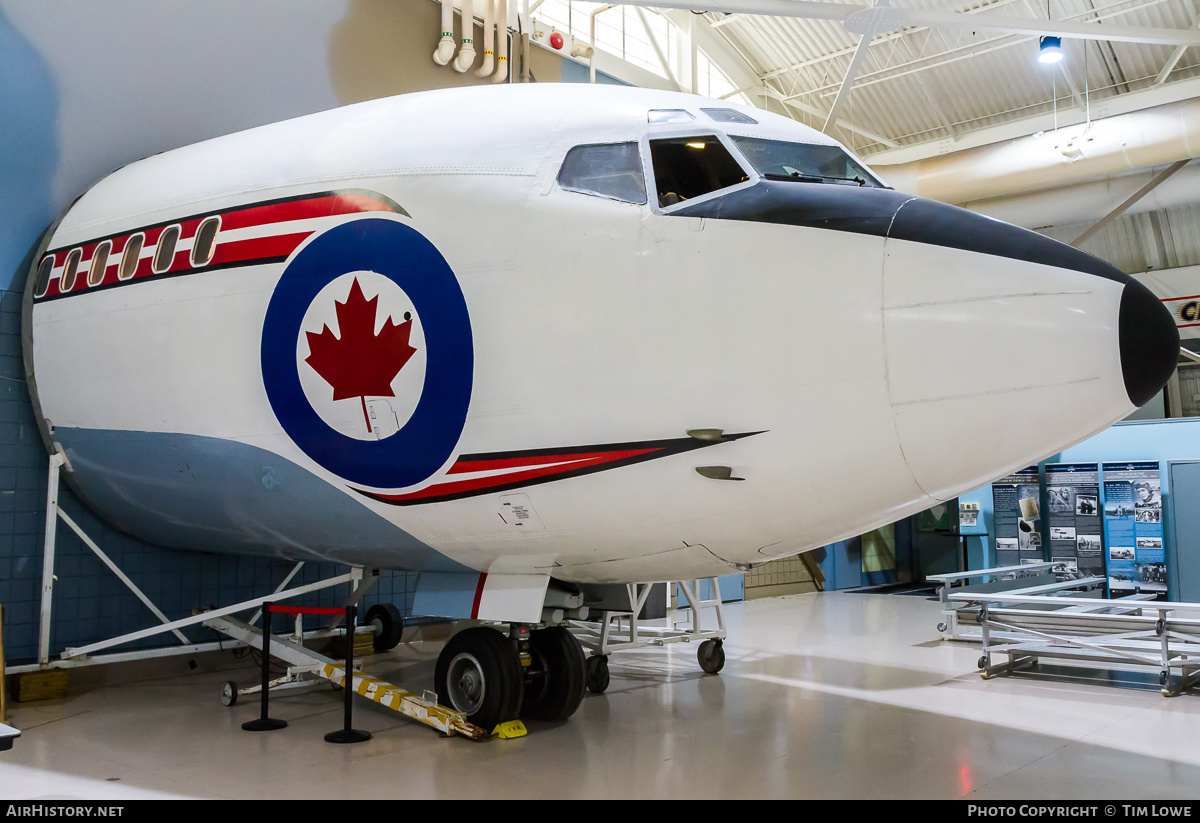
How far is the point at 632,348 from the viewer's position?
5.70 meters

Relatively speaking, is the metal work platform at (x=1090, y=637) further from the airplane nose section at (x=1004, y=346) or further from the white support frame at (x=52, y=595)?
the white support frame at (x=52, y=595)

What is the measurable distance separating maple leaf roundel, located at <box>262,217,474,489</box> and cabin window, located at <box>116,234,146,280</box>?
6.24ft

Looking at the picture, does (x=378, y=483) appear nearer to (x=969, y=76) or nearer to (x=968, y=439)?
(x=968, y=439)

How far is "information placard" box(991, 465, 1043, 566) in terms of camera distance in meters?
18.8

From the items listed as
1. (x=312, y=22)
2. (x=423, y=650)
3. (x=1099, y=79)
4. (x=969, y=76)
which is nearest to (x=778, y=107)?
(x=969, y=76)

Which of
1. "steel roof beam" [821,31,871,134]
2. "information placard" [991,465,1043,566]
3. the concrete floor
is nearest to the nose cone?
the concrete floor

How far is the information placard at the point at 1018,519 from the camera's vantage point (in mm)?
18797

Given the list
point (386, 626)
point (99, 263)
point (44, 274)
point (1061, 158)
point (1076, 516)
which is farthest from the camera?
point (1076, 516)

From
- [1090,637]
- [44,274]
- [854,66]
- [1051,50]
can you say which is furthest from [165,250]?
[1051,50]

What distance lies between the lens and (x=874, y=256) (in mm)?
5277

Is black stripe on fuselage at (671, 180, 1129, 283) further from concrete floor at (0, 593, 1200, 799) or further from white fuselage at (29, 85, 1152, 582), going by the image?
concrete floor at (0, 593, 1200, 799)

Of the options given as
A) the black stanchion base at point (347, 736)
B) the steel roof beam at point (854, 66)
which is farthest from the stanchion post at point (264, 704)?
the steel roof beam at point (854, 66)

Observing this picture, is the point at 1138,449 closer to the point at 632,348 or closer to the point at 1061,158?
the point at 1061,158

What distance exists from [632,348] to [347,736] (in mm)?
3807
